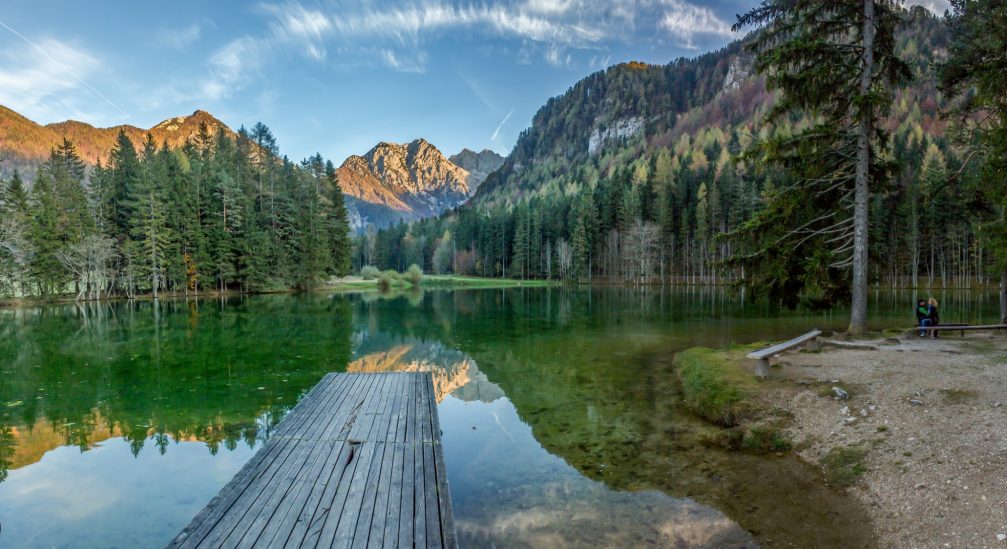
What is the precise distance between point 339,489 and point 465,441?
14.0 ft

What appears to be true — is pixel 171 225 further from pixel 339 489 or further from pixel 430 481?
pixel 430 481

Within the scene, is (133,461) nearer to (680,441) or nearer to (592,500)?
(592,500)

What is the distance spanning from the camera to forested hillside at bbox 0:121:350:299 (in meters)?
46.4

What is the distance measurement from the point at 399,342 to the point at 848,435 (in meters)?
17.8

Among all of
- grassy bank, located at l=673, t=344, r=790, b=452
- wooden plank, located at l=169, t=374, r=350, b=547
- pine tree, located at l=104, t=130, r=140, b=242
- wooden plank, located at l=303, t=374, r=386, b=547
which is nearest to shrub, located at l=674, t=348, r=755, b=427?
grassy bank, located at l=673, t=344, r=790, b=452

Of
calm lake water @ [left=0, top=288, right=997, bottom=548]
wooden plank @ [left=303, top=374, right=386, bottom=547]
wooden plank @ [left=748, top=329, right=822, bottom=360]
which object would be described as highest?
wooden plank @ [left=748, top=329, right=822, bottom=360]

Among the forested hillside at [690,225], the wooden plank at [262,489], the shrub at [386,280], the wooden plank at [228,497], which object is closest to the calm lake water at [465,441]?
the wooden plank at [228,497]

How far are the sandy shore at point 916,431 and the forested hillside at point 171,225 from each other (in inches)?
→ 2150

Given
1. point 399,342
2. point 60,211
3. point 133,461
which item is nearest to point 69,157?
point 60,211

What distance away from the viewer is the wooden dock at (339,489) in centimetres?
451

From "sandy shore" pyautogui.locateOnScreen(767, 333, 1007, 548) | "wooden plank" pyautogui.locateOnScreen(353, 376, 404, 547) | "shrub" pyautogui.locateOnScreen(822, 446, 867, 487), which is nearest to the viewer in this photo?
"wooden plank" pyautogui.locateOnScreen(353, 376, 404, 547)

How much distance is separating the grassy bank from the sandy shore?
364 millimetres

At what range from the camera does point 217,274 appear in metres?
57.8

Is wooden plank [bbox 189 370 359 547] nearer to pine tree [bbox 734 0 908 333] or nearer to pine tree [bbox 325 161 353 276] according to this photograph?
pine tree [bbox 734 0 908 333]
